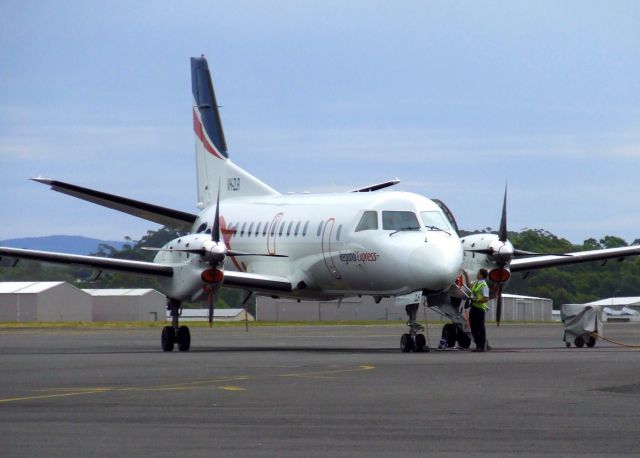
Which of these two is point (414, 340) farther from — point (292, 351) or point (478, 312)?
point (292, 351)

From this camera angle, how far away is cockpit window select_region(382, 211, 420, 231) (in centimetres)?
2884

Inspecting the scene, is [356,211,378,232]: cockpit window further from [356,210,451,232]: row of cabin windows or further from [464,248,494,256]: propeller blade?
[464,248,494,256]: propeller blade

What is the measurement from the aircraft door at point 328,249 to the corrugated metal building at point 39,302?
5596cm

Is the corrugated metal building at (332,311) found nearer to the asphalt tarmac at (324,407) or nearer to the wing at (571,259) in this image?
the wing at (571,259)

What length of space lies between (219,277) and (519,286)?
83392 millimetres

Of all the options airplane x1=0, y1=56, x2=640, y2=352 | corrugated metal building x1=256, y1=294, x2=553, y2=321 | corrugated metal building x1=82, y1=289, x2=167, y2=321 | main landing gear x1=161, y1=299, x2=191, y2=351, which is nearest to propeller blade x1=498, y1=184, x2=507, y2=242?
airplane x1=0, y1=56, x2=640, y2=352

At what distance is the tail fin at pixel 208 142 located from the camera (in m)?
39.3

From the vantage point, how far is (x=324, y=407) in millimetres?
14164

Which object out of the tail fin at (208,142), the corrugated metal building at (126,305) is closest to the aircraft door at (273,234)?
the tail fin at (208,142)

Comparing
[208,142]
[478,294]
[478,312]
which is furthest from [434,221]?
[208,142]

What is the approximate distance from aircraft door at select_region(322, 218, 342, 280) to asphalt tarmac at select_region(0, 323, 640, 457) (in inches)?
248

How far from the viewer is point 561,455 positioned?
33.6ft

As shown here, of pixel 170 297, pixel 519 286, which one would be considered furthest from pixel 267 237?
pixel 519 286

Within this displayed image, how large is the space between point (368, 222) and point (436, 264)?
286 cm
